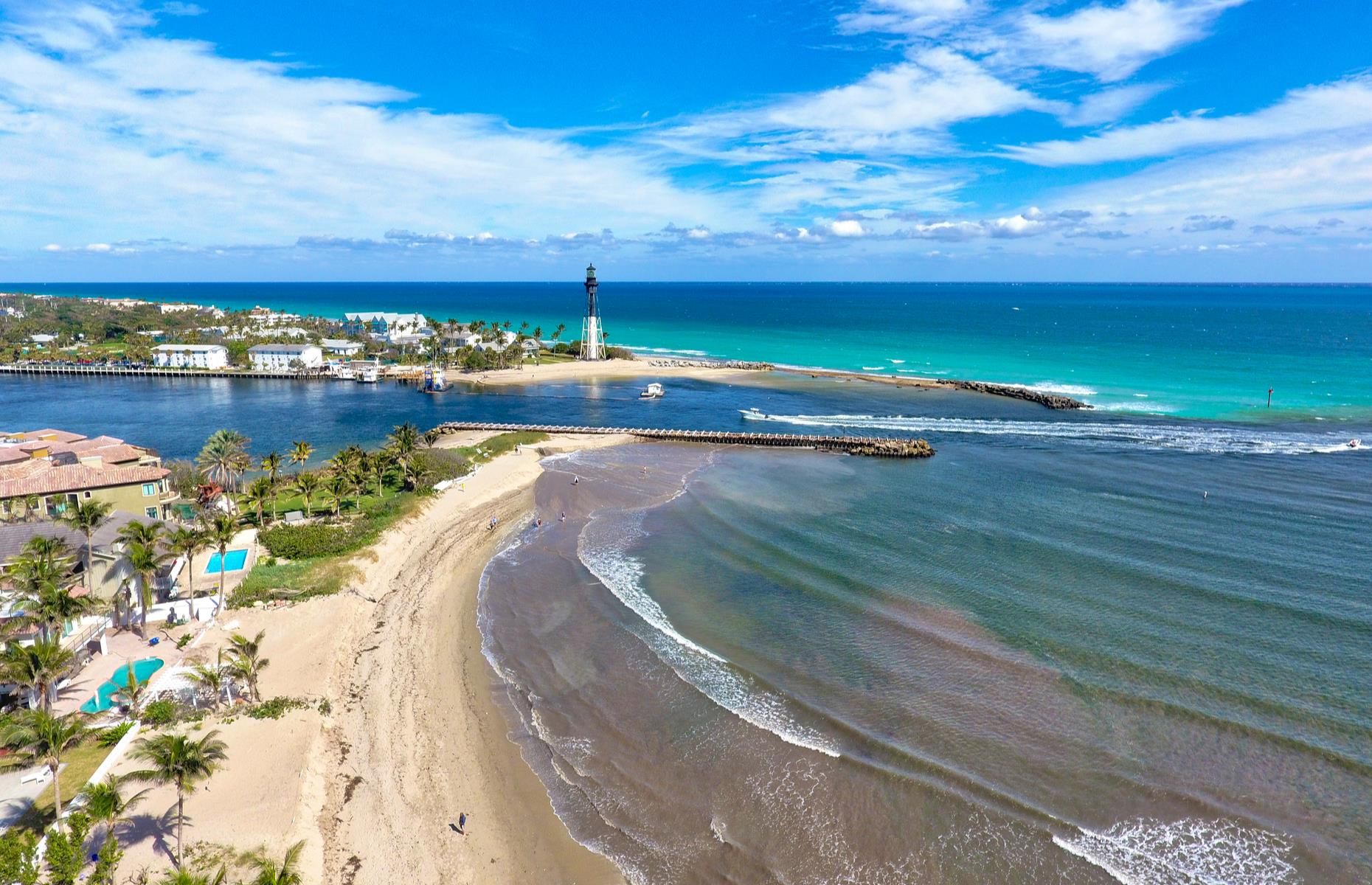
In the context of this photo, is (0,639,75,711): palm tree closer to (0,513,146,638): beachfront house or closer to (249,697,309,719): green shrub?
(249,697,309,719): green shrub

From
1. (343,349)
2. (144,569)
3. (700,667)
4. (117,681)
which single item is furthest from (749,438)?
(343,349)

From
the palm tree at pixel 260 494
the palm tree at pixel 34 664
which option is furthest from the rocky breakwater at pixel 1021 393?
the palm tree at pixel 34 664

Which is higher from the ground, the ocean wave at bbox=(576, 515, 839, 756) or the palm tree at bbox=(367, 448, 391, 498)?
the palm tree at bbox=(367, 448, 391, 498)

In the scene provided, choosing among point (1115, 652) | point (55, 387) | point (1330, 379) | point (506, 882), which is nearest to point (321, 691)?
point (506, 882)

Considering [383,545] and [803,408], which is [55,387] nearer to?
[383,545]

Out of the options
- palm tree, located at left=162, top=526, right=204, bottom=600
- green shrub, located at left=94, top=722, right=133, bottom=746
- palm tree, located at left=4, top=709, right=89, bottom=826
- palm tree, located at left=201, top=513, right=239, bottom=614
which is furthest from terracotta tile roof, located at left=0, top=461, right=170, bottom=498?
palm tree, located at left=4, top=709, right=89, bottom=826

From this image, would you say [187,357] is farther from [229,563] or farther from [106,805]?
[106,805]
